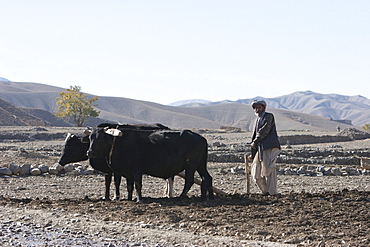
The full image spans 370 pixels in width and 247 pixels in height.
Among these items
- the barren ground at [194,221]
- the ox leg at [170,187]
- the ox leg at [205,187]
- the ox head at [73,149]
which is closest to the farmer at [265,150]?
the barren ground at [194,221]

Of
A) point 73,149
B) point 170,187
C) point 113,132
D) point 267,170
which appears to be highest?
point 113,132

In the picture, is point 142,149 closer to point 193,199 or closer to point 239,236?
point 193,199

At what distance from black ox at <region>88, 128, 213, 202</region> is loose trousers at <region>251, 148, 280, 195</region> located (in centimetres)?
107

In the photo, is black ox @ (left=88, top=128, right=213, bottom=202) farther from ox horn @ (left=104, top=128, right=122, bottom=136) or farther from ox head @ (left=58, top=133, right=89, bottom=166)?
ox head @ (left=58, top=133, right=89, bottom=166)

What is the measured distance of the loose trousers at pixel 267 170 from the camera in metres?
11.4

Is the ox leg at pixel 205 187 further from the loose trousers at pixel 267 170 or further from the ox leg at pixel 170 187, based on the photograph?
A: the ox leg at pixel 170 187

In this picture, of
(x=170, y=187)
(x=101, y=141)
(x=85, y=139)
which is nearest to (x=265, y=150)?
(x=170, y=187)

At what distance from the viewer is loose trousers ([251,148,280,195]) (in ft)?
37.6

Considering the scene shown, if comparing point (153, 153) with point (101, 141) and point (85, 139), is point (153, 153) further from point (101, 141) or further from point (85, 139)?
point (85, 139)

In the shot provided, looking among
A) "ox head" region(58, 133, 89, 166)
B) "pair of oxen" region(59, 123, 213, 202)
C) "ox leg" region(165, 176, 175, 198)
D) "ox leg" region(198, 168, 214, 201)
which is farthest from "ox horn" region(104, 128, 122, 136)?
"ox leg" region(198, 168, 214, 201)

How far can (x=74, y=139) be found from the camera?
13250mm

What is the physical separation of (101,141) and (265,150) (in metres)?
3.57

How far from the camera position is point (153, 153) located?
38.6ft

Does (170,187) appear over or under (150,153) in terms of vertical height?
under
